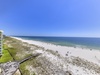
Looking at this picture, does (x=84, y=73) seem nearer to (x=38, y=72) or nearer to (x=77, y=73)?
(x=77, y=73)

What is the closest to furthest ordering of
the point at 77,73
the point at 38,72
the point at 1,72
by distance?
the point at 1,72, the point at 38,72, the point at 77,73

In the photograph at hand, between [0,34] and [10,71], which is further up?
[0,34]

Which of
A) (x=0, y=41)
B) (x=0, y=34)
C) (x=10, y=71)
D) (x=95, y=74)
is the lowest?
(x=95, y=74)

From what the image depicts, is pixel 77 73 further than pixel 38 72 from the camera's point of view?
Yes

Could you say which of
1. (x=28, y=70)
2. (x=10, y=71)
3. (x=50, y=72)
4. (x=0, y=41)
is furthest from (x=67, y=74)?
(x=0, y=41)

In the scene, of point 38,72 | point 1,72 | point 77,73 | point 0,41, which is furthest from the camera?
point 0,41

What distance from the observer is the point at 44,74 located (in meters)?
9.41

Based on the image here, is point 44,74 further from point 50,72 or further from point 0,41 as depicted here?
point 0,41

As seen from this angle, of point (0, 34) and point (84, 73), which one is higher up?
point (0, 34)

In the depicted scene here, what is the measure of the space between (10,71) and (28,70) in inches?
70.4

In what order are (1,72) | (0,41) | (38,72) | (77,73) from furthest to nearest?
(0,41)
(77,73)
(38,72)
(1,72)

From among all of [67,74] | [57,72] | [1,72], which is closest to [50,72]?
[57,72]

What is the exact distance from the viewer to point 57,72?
33.0 feet

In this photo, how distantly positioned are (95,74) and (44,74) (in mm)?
5730
